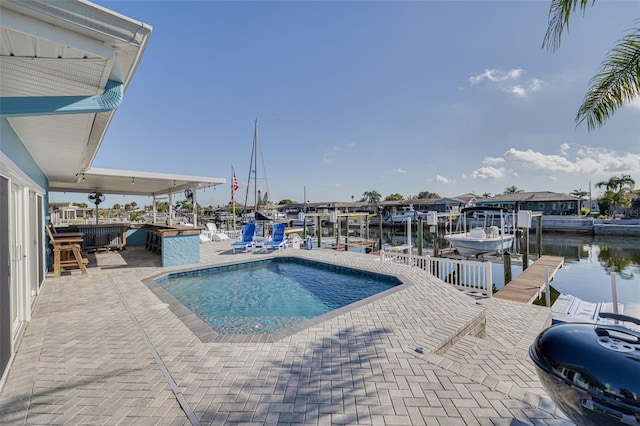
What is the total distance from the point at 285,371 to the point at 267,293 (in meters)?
4.13

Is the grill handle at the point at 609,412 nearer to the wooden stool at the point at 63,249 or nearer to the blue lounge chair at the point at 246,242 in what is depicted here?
the wooden stool at the point at 63,249

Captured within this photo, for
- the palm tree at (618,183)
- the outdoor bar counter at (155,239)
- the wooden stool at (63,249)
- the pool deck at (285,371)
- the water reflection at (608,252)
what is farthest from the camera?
the palm tree at (618,183)

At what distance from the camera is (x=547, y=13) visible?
Answer: 3.71 metres

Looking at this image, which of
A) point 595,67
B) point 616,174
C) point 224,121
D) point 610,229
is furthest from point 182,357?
point 616,174

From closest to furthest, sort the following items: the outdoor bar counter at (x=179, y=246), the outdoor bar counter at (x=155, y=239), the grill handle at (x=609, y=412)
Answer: the grill handle at (x=609, y=412)
the outdoor bar counter at (x=179, y=246)
the outdoor bar counter at (x=155, y=239)

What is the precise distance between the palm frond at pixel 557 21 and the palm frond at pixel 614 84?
84 centimetres

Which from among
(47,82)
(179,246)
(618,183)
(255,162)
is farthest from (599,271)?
(618,183)

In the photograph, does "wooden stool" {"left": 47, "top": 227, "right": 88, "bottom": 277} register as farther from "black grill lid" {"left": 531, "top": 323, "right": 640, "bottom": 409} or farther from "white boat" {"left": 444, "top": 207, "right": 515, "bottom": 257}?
"white boat" {"left": 444, "top": 207, "right": 515, "bottom": 257}

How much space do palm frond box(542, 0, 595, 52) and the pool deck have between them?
3.99m

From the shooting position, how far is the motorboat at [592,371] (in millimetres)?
1453

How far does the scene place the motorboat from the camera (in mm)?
1453

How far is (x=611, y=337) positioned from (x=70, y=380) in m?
4.56

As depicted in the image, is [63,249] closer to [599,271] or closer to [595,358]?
[595,358]

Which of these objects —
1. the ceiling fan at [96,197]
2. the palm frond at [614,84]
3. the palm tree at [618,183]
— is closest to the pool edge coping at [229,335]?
the palm frond at [614,84]
